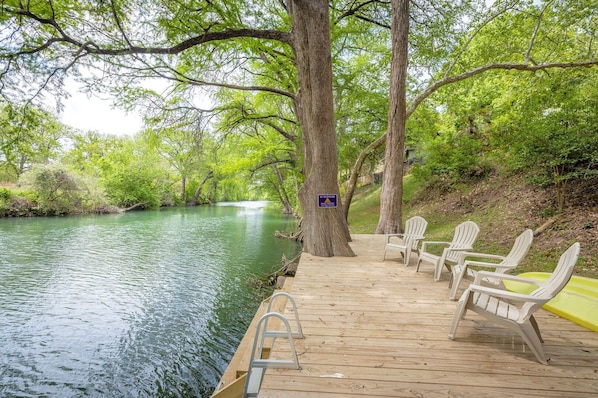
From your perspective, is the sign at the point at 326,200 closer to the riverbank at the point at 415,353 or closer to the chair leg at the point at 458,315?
the riverbank at the point at 415,353

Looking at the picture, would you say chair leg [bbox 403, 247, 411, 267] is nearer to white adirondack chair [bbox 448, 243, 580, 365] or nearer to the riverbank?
the riverbank

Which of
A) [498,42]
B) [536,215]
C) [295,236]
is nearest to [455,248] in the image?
[536,215]

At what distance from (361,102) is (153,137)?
24.8 ft

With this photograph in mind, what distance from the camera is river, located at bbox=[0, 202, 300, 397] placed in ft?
15.2

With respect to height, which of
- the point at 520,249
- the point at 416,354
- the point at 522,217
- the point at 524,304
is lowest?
the point at 416,354

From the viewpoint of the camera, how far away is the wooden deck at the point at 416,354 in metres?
1.92

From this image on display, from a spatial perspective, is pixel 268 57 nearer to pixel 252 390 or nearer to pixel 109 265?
pixel 109 265

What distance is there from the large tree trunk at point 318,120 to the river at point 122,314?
2891 mm

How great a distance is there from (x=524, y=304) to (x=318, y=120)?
4.48 meters

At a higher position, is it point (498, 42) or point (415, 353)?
point (498, 42)

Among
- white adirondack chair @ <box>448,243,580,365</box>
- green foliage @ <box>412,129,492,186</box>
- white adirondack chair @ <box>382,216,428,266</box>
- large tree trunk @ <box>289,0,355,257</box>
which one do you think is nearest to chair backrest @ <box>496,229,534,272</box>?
white adirondack chair @ <box>448,243,580,365</box>

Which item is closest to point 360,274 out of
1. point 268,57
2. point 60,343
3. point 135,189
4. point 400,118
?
point 400,118

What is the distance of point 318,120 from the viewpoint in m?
5.80

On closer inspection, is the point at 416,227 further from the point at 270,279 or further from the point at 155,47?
the point at 155,47
